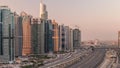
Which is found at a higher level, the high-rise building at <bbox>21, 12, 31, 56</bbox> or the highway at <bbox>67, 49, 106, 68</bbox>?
the high-rise building at <bbox>21, 12, 31, 56</bbox>

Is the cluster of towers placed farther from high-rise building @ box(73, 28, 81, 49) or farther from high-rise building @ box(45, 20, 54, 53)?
high-rise building @ box(73, 28, 81, 49)

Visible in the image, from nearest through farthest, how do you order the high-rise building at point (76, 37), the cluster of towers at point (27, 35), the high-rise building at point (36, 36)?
the cluster of towers at point (27, 35)
the high-rise building at point (36, 36)
the high-rise building at point (76, 37)

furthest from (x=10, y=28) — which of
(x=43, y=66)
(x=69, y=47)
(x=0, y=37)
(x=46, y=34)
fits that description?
(x=69, y=47)

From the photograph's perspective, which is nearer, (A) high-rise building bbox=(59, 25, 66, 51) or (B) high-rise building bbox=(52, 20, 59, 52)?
(B) high-rise building bbox=(52, 20, 59, 52)

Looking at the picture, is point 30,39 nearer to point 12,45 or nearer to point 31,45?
point 31,45

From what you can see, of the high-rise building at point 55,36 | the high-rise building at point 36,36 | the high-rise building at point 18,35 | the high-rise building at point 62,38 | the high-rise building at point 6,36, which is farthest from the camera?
the high-rise building at point 62,38

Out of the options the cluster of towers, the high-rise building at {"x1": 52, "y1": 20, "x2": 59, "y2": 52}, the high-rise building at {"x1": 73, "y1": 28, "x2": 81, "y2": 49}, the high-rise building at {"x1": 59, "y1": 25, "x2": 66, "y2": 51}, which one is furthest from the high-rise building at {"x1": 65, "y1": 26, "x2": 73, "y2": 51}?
the high-rise building at {"x1": 52, "y1": 20, "x2": 59, "y2": 52}

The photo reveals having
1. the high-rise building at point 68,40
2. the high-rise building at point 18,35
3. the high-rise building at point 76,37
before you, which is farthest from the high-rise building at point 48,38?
the high-rise building at point 76,37

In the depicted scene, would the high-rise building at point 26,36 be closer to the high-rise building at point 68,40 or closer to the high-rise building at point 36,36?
the high-rise building at point 36,36
